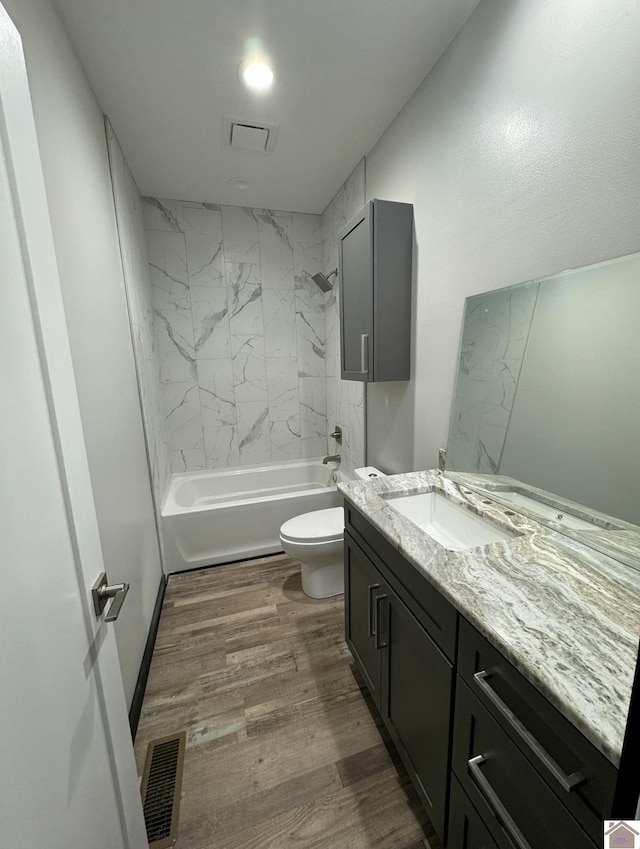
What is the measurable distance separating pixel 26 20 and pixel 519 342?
1.81 meters

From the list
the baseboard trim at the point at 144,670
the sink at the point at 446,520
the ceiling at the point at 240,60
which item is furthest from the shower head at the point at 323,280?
the baseboard trim at the point at 144,670

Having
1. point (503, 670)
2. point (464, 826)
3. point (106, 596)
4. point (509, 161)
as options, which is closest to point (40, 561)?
point (106, 596)

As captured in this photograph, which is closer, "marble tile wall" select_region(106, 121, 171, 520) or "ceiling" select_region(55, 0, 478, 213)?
Answer: "ceiling" select_region(55, 0, 478, 213)

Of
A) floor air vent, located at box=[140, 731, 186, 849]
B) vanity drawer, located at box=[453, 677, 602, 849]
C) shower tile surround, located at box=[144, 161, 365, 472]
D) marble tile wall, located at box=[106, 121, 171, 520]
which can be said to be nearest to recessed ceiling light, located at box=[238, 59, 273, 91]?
marble tile wall, located at box=[106, 121, 171, 520]

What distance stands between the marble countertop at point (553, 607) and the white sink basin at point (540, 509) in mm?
44

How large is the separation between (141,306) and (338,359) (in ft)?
4.84

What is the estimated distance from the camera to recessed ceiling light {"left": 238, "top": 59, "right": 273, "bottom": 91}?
1.43 metres

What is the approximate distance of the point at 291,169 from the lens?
2.22 m

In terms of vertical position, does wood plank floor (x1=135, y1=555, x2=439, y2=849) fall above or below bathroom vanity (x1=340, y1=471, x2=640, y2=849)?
below

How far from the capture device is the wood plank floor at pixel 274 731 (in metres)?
1.07

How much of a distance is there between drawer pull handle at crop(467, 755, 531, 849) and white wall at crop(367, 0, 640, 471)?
1.15m

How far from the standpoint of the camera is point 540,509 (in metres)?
1.14

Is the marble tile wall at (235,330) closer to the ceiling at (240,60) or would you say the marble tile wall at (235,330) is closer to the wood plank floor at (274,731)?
the ceiling at (240,60)

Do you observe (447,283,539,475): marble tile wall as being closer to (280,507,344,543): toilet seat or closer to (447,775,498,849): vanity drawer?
(280,507,344,543): toilet seat
